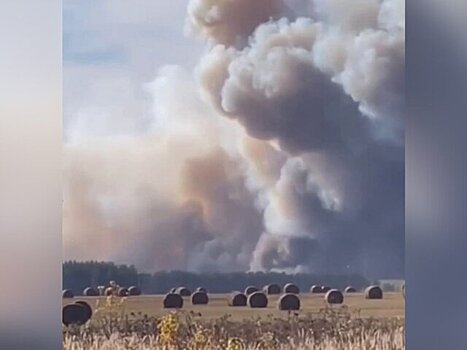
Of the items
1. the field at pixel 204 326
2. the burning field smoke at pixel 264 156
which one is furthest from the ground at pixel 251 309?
the burning field smoke at pixel 264 156

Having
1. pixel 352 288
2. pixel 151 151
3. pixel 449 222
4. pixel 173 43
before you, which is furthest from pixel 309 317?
pixel 173 43

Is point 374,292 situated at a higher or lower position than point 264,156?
lower

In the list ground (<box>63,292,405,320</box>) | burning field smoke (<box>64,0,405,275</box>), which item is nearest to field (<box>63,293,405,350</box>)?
ground (<box>63,292,405,320</box>)

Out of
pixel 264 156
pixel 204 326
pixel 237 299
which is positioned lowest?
pixel 204 326

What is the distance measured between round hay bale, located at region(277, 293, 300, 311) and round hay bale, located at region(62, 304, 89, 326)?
0.75 metres

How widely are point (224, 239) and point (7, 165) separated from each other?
87 centimetres

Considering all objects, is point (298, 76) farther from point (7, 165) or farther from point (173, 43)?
point (7, 165)

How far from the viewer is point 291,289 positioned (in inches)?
132

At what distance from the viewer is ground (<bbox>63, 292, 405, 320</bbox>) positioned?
10.9 feet

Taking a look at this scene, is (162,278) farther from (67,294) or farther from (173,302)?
(67,294)

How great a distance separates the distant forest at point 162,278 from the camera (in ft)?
10.9

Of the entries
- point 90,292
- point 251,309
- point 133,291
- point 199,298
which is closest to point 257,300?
point 251,309

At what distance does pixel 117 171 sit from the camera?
3.31m

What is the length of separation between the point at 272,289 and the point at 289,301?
0.08 metres
